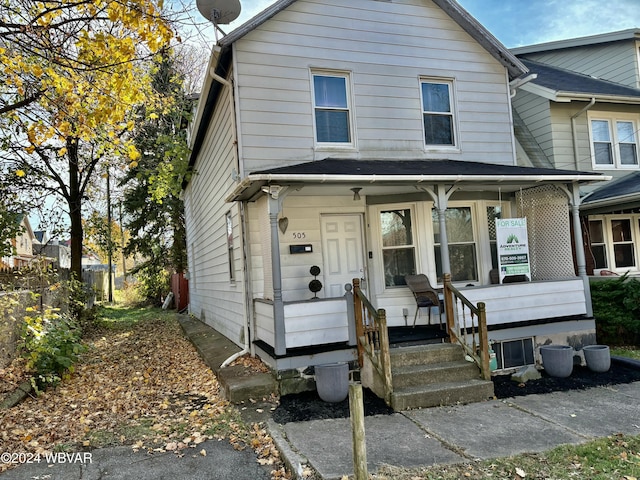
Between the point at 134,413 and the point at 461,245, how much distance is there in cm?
615

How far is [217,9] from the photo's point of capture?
6.97 meters

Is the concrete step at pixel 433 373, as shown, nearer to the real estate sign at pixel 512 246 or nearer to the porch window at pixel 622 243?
the real estate sign at pixel 512 246

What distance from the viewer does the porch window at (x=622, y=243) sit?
11.3m

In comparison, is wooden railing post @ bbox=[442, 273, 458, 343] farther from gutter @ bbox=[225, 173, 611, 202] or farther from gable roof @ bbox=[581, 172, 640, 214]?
gable roof @ bbox=[581, 172, 640, 214]

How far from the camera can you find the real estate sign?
753 cm

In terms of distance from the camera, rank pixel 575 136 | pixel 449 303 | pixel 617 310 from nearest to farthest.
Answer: pixel 449 303
pixel 617 310
pixel 575 136

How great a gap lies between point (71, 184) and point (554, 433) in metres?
13.9

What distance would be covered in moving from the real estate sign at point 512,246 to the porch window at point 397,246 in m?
1.49

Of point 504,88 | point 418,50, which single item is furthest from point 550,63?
point 418,50

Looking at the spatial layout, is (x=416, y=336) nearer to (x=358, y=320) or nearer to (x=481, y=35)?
(x=358, y=320)

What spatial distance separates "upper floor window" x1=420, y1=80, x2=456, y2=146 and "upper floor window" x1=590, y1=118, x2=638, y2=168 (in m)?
4.82

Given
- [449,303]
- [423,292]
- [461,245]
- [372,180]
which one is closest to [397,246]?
[423,292]

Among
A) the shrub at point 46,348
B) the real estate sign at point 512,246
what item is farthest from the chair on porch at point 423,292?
the shrub at point 46,348

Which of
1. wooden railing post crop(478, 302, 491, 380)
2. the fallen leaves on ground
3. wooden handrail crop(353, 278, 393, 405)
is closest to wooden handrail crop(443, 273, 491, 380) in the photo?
wooden railing post crop(478, 302, 491, 380)
